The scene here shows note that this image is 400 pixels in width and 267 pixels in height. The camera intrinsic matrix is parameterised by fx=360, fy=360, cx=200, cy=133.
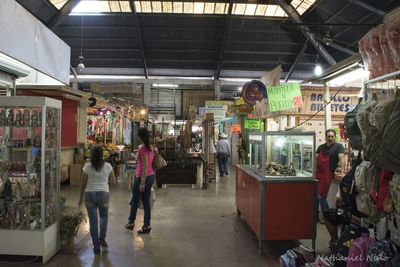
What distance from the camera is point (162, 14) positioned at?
47.1 feet

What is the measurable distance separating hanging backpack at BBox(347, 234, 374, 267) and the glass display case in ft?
6.56

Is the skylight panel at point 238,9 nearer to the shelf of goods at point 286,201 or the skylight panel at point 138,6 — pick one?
the skylight panel at point 138,6

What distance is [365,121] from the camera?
3.48m

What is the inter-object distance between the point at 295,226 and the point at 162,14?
1132 centimetres

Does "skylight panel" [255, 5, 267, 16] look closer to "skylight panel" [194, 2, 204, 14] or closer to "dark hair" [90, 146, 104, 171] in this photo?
"skylight panel" [194, 2, 204, 14]

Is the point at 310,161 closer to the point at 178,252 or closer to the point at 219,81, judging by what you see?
the point at 178,252

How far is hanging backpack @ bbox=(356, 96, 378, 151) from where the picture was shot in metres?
3.41

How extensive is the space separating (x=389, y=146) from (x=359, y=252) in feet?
Answer: 3.49

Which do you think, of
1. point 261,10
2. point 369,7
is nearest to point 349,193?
point 369,7

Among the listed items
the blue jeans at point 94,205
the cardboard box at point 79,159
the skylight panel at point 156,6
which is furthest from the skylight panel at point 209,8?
the blue jeans at point 94,205

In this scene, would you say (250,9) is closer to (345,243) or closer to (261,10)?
(261,10)

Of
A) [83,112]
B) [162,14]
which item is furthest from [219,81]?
[83,112]

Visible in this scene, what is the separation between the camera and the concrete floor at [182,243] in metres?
4.85

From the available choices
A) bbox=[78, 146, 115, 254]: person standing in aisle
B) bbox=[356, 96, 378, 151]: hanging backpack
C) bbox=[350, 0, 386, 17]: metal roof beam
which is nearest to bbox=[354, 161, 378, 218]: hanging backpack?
bbox=[356, 96, 378, 151]: hanging backpack
